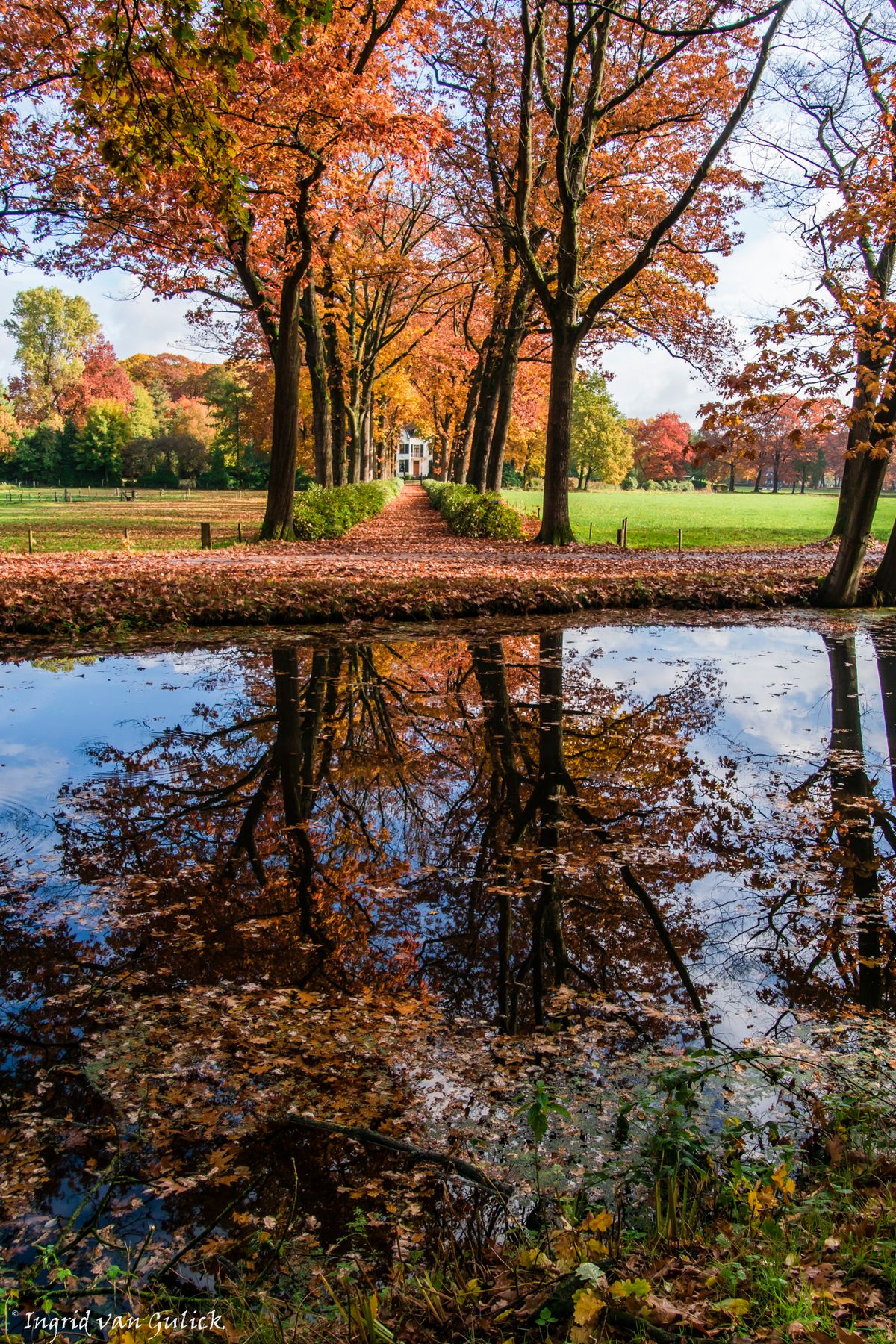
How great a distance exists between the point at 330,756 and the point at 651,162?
19.3 meters

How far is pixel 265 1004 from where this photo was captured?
344 cm

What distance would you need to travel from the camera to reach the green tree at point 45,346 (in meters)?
73.8

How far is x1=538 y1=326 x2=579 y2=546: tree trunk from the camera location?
1939cm

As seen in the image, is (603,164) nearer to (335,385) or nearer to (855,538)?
(855,538)

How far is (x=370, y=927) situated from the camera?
411cm

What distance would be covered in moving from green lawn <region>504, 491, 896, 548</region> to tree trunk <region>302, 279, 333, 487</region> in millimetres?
8413

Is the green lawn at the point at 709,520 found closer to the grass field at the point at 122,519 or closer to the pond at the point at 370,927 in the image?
the grass field at the point at 122,519

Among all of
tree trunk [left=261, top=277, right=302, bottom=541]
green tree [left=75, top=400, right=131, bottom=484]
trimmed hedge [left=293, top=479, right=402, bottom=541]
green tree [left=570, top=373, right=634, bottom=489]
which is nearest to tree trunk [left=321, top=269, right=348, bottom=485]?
trimmed hedge [left=293, top=479, right=402, bottom=541]

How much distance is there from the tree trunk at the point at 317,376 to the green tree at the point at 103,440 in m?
53.3

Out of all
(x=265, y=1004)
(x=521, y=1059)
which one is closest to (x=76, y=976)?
(x=265, y=1004)

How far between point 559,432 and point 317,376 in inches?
373

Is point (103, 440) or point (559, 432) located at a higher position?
point (103, 440)

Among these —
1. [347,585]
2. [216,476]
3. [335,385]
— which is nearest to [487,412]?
[335,385]

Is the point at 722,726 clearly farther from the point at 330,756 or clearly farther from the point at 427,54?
the point at 427,54
